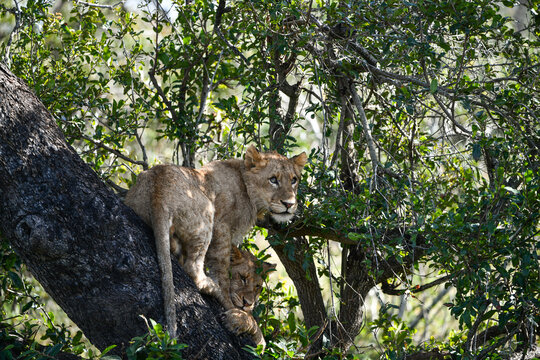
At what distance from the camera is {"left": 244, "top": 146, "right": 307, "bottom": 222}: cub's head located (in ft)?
16.1

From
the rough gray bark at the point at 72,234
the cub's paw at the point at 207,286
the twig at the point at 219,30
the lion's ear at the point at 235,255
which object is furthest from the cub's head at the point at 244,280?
the twig at the point at 219,30

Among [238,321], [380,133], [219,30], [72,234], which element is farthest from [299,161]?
[72,234]

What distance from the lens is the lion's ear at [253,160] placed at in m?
5.04

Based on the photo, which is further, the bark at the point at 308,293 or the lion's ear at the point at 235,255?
the bark at the point at 308,293

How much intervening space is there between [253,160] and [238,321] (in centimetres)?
146

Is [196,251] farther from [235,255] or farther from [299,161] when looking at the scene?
[299,161]

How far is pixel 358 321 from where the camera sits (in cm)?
608

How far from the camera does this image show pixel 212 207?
452 centimetres

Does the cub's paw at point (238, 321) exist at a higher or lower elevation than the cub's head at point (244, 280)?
lower

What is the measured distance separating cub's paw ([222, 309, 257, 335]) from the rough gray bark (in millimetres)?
508

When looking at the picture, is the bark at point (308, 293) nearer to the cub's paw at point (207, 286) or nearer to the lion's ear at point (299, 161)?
the lion's ear at point (299, 161)

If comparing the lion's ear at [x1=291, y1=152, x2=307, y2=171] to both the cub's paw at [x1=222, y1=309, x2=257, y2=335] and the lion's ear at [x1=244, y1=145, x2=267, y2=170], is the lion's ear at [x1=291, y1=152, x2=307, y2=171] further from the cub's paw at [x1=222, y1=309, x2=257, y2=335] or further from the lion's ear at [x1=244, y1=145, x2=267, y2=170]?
the cub's paw at [x1=222, y1=309, x2=257, y2=335]

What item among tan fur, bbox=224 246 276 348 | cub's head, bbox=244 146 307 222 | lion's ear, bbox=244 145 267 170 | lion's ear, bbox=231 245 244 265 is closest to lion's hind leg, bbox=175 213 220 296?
tan fur, bbox=224 246 276 348

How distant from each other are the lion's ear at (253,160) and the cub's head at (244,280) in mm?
697
